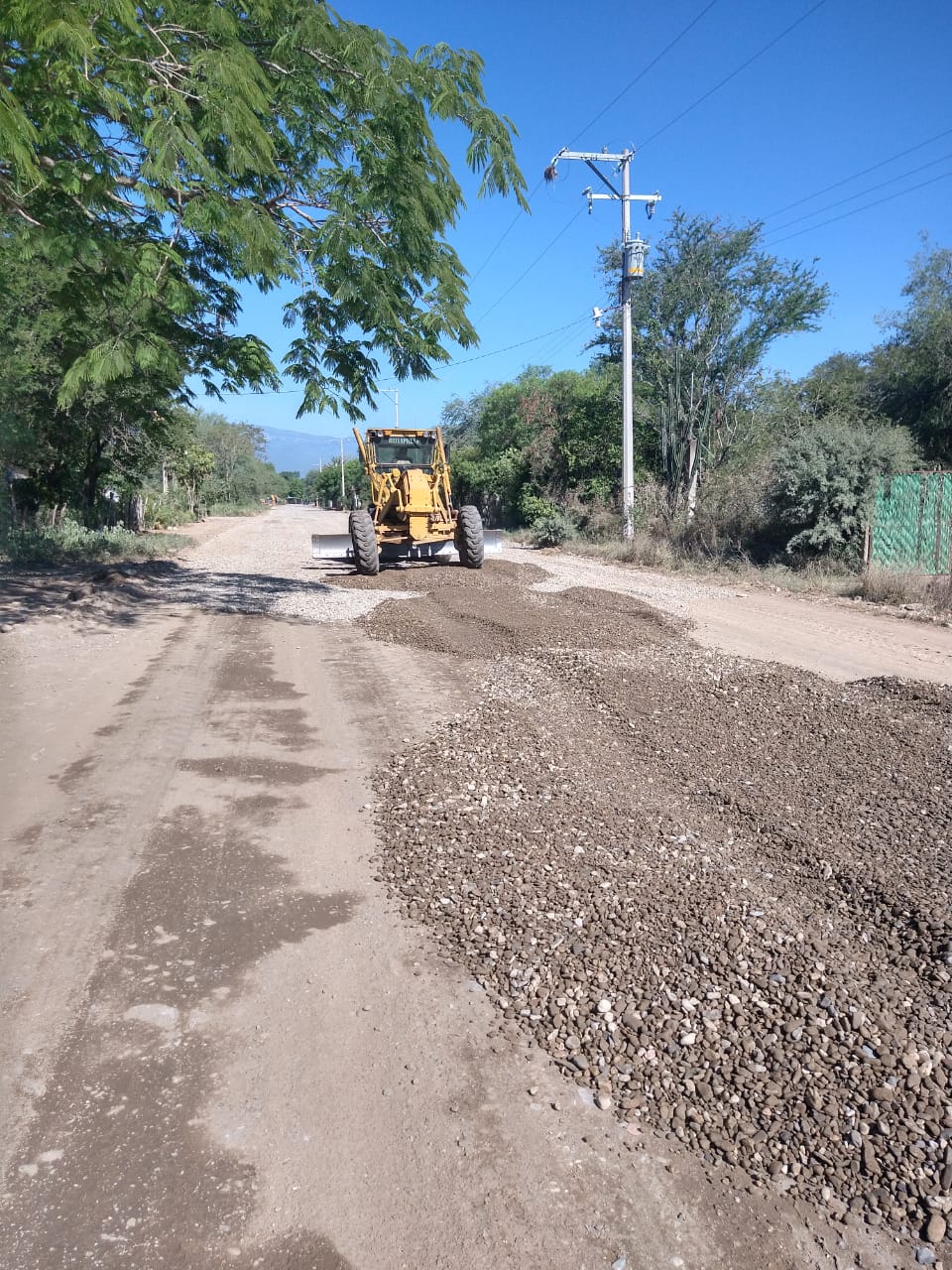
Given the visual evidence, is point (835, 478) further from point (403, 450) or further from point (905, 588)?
point (403, 450)

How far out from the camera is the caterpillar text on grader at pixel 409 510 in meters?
16.9

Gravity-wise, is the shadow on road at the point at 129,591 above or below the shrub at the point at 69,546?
below

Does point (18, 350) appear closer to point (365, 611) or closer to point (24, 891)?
point (365, 611)

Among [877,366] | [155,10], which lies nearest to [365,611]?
[155,10]

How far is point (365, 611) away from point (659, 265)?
1898 cm

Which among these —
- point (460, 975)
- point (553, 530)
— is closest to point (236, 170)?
point (460, 975)

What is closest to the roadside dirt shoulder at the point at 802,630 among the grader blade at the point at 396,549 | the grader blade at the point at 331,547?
the grader blade at the point at 396,549

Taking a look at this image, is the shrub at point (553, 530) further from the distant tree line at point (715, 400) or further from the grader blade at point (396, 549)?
the grader blade at point (396, 549)

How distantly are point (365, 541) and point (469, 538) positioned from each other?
226cm

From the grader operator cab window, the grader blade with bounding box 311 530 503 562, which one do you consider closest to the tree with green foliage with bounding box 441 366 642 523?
the grader blade with bounding box 311 530 503 562

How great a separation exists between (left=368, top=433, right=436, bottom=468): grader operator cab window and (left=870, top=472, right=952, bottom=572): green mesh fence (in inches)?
363

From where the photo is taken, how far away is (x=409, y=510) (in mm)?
17094

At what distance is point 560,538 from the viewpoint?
27688 mm

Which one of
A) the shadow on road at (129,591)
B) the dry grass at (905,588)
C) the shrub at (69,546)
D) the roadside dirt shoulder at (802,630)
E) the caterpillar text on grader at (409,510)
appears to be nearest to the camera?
the roadside dirt shoulder at (802,630)
